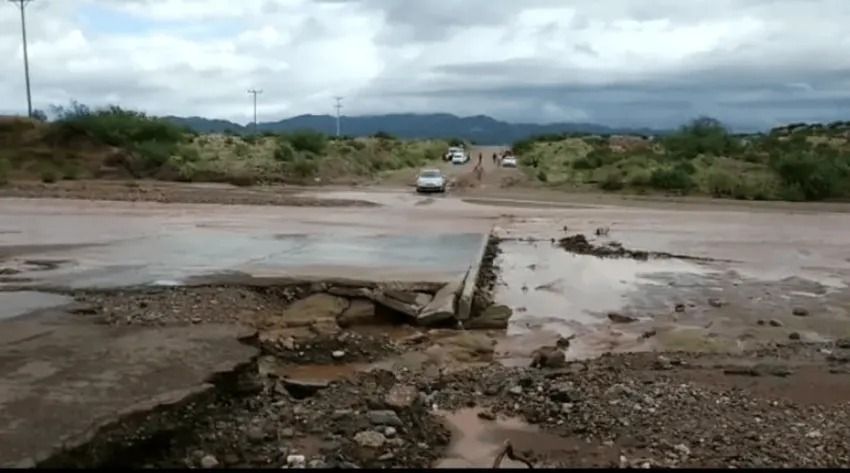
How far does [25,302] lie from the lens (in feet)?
40.8

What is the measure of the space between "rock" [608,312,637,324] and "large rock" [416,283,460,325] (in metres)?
2.30

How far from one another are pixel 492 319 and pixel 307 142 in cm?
6534

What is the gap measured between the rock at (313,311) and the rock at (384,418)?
4.75 m

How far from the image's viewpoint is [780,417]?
828 cm

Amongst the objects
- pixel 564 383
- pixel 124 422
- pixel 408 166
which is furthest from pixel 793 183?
pixel 124 422

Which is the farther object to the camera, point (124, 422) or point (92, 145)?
point (92, 145)

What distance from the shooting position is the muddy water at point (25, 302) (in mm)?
11648

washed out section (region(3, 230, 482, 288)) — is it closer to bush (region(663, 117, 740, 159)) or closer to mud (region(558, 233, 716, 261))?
mud (region(558, 233, 716, 261))

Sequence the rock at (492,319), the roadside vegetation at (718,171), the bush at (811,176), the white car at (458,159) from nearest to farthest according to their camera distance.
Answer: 1. the rock at (492,319)
2. the bush at (811,176)
3. the roadside vegetation at (718,171)
4. the white car at (458,159)

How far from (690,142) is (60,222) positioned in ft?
224

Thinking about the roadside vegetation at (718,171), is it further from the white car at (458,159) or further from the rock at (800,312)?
the rock at (800,312)

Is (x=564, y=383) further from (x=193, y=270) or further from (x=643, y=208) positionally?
(x=643, y=208)

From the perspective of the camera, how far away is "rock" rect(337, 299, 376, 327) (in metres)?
13.0

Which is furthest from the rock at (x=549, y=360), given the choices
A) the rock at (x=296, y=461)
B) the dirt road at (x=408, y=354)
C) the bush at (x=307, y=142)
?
the bush at (x=307, y=142)
